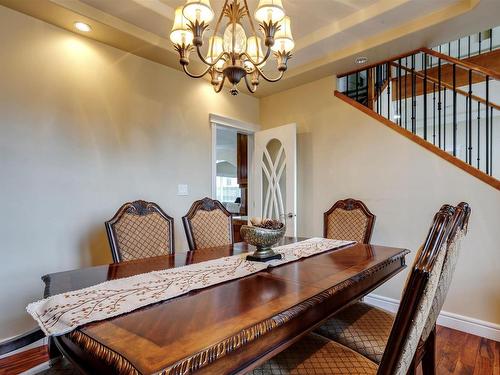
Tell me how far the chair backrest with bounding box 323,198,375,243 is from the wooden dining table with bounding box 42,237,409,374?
3.63 ft

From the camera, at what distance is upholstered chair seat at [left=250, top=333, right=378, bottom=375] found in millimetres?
1125

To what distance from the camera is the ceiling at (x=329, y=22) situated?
221 cm

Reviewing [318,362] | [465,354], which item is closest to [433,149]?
[465,354]

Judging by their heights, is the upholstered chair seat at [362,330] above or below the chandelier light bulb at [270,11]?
below

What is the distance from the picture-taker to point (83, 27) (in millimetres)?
2383

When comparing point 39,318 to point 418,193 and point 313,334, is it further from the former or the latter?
point 418,193

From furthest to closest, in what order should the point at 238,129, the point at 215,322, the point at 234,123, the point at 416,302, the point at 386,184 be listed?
the point at 238,129, the point at 234,123, the point at 386,184, the point at 215,322, the point at 416,302

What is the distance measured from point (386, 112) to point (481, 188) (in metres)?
1.62

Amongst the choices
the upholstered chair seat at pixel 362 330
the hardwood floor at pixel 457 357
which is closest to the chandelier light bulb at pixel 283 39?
the upholstered chair seat at pixel 362 330

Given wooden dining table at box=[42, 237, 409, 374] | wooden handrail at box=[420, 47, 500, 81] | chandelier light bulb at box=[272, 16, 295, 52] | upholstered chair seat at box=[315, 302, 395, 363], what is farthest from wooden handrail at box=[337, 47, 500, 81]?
upholstered chair seat at box=[315, 302, 395, 363]

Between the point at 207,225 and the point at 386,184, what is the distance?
1898 mm

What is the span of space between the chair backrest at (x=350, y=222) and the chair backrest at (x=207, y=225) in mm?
1003

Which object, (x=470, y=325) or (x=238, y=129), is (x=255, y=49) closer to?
(x=238, y=129)

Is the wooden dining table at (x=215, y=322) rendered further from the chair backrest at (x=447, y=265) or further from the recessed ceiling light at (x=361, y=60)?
the recessed ceiling light at (x=361, y=60)
